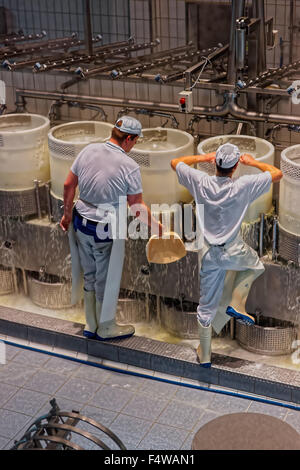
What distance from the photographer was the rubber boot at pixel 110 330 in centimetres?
483

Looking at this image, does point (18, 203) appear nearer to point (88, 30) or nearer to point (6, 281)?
point (6, 281)

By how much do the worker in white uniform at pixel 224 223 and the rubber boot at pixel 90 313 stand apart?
0.78 m

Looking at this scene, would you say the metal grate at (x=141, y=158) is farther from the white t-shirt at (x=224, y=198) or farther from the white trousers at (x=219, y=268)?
the white trousers at (x=219, y=268)

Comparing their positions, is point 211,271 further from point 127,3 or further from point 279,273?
point 127,3

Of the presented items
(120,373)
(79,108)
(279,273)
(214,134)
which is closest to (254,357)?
(279,273)

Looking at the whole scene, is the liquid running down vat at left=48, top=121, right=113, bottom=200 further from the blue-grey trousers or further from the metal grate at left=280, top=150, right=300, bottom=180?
the metal grate at left=280, top=150, right=300, bottom=180

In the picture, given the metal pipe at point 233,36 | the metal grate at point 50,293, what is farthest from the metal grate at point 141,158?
the metal grate at point 50,293

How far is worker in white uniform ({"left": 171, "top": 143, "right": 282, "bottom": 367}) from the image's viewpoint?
13.5ft

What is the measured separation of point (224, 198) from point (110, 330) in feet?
4.28

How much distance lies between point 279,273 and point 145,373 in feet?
3.49

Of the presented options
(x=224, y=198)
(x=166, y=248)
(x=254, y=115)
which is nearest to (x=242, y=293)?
(x=166, y=248)

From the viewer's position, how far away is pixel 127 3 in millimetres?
6410
